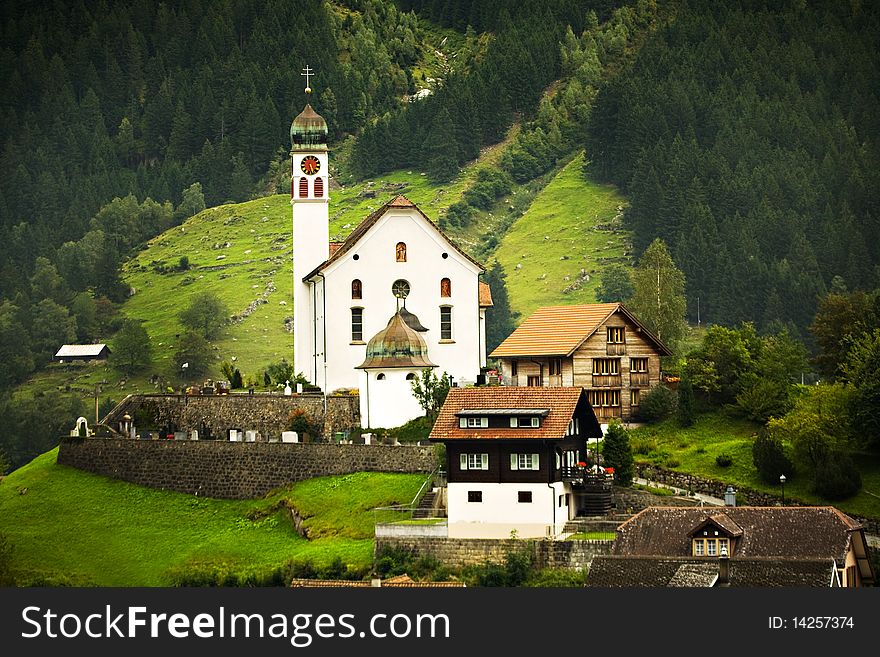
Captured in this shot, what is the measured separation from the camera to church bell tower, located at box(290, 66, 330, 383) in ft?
382

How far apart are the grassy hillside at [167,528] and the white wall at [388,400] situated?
825 centimetres

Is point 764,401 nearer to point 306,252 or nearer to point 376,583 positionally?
point 376,583

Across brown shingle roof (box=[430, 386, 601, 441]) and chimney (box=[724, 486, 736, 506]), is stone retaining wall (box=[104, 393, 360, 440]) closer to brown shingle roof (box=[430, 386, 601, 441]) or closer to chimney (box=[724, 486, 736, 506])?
brown shingle roof (box=[430, 386, 601, 441])

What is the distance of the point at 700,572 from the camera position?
7681cm

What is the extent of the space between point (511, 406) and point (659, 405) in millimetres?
15908

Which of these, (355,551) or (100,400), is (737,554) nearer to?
(355,551)

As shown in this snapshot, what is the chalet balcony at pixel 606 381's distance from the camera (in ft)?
343

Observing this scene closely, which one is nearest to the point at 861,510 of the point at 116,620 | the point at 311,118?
the point at 116,620

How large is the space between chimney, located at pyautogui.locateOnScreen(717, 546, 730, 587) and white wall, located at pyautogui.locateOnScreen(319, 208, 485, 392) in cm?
3688

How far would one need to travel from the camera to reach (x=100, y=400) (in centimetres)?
18200

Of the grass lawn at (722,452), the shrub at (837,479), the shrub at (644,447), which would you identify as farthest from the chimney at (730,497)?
the shrub at (644,447)

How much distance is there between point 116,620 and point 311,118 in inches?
2443

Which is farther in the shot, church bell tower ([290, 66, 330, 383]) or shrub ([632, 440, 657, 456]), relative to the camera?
church bell tower ([290, 66, 330, 383])

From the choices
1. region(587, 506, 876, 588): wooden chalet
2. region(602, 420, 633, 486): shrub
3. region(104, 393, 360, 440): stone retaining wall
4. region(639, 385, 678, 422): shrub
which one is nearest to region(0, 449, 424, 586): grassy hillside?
region(104, 393, 360, 440): stone retaining wall
